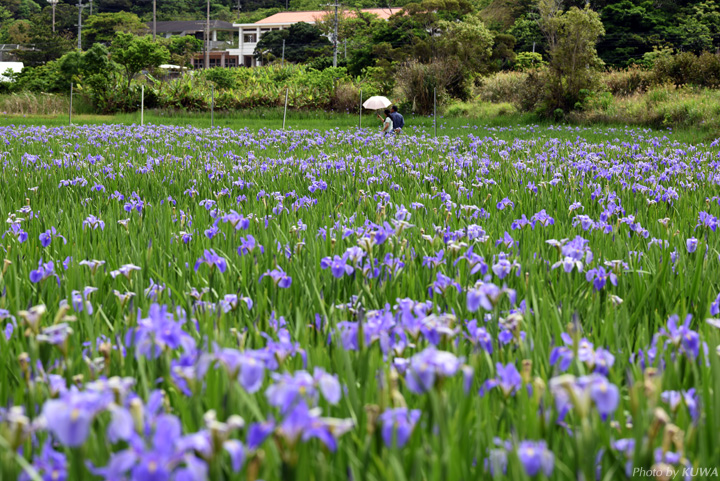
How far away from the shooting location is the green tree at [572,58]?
20875mm

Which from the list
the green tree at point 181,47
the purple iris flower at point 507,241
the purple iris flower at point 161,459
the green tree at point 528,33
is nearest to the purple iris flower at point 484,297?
the purple iris flower at point 161,459

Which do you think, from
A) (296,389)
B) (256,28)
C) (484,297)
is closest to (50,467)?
(296,389)

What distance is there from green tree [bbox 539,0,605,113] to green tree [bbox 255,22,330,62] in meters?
40.5

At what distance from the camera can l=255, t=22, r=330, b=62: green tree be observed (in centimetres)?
5966

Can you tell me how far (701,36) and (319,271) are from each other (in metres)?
37.9

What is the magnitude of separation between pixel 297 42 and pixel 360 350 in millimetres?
63199

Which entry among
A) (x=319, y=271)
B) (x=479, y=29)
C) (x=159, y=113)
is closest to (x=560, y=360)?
(x=319, y=271)

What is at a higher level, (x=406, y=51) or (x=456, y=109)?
(x=406, y=51)

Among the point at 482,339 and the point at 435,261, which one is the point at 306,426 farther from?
the point at 435,261

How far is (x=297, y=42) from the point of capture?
200 feet

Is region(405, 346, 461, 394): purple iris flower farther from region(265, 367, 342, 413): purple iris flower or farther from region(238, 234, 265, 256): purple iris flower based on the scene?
region(238, 234, 265, 256): purple iris flower

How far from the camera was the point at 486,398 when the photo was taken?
1340 millimetres

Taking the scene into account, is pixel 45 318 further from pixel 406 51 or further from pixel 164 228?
pixel 406 51

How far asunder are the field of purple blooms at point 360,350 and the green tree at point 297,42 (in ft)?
190
